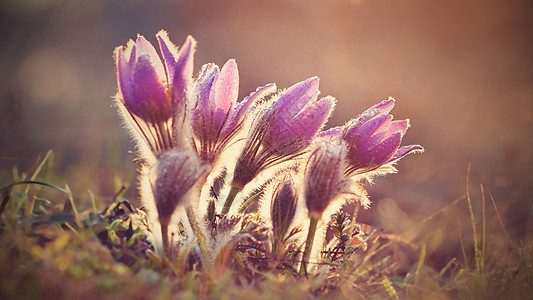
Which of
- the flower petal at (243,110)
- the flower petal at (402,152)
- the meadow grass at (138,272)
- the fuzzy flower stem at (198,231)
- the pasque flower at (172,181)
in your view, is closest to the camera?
the meadow grass at (138,272)

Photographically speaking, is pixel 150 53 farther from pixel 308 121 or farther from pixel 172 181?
pixel 308 121

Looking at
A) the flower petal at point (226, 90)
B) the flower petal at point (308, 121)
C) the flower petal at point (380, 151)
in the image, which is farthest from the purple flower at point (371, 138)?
the flower petal at point (226, 90)

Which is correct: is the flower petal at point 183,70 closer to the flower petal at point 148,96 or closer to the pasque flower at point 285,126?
the flower petal at point 148,96

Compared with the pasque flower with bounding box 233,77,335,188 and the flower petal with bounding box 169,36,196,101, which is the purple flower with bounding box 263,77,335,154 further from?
the flower petal with bounding box 169,36,196,101

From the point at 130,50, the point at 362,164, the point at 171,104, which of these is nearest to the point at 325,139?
the point at 362,164

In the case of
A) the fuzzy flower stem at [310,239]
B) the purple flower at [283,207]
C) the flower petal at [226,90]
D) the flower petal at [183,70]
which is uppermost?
the flower petal at [183,70]

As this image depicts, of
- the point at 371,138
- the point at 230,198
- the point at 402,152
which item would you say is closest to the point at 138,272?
the point at 230,198

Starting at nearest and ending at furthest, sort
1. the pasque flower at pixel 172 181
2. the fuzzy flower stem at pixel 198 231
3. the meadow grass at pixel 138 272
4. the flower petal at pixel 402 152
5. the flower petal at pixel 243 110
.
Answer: the meadow grass at pixel 138 272 < the pasque flower at pixel 172 181 < the fuzzy flower stem at pixel 198 231 < the flower petal at pixel 243 110 < the flower petal at pixel 402 152

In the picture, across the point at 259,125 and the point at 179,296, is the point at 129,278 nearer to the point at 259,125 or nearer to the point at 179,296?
the point at 179,296
